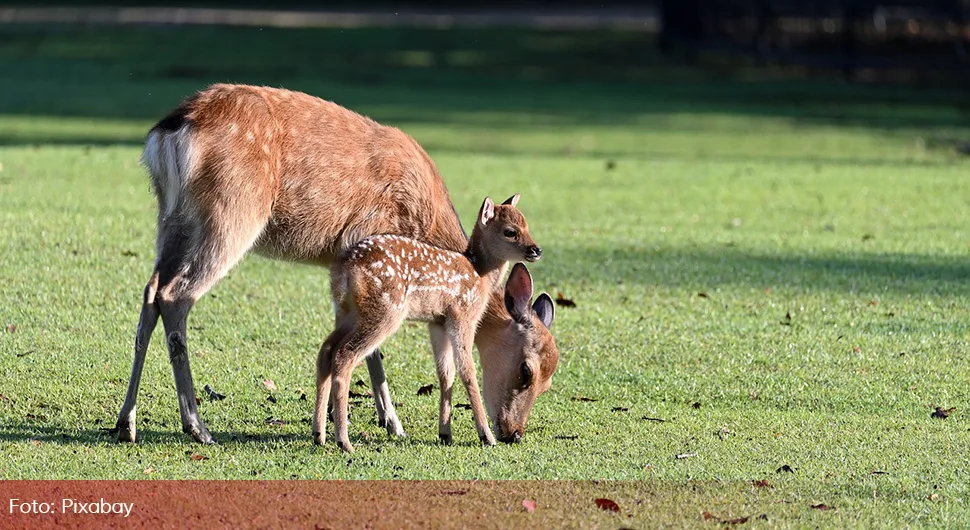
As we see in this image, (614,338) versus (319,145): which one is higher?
(319,145)

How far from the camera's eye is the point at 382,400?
6875mm

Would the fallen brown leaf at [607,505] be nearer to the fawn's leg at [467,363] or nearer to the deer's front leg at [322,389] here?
the fawn's leg at [467,363]

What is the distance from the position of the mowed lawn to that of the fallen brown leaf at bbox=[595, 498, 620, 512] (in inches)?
2.8

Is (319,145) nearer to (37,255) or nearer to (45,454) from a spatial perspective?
(45,454)

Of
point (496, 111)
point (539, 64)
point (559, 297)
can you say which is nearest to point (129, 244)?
point (559, 297)

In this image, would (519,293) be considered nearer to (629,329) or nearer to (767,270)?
(629,329)

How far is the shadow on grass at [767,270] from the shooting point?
10258 mm

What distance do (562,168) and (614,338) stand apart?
306 inches

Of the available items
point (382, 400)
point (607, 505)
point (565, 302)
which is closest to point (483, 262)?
point (382, 400)

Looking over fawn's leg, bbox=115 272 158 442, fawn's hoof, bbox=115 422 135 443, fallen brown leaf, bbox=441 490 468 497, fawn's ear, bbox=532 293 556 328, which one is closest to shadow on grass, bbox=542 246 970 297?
fawn's ear, bbox=532 293 556 328

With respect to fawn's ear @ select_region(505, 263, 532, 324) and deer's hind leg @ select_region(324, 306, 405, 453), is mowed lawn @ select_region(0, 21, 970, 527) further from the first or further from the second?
fawn's ear @ select_region(505, 263, 532, 324)

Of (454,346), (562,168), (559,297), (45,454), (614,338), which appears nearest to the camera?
(45,454)

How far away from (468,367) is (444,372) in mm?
177

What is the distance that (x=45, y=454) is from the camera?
240 inches
